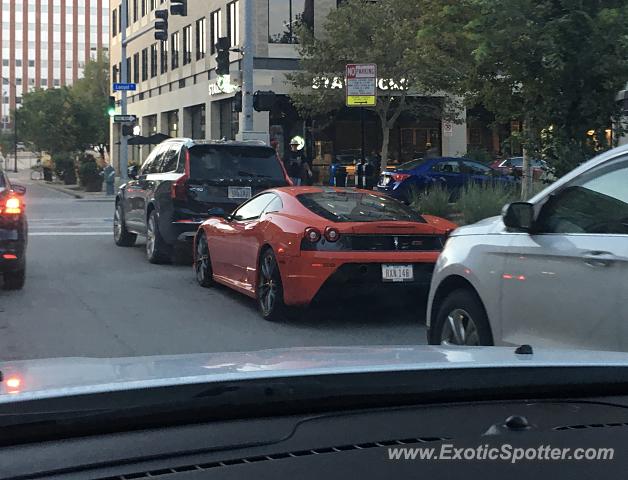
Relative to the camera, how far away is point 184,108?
171 feet

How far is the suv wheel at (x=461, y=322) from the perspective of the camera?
5852 mm

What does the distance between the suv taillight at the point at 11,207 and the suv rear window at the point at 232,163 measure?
307 cm

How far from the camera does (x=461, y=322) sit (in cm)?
615

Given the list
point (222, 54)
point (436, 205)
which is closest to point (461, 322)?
point (436, 205)

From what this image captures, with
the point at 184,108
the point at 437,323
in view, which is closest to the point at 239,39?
the point at 184,108

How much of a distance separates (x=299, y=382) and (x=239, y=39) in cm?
4110

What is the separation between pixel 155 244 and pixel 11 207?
11.1ft

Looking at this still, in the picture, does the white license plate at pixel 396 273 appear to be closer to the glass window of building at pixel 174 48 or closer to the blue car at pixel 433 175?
the blue car at pixel 433 175

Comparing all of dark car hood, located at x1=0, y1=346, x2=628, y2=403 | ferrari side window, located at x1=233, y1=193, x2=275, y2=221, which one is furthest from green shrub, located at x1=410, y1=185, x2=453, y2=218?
dark car hood, located at x1=0, y1=346, x2=628, y2=403

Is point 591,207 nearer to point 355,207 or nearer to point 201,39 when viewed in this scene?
point 355,207

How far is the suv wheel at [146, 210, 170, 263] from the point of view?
556 inches

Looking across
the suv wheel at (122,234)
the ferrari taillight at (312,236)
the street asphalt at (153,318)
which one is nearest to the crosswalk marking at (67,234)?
the suv wheel at (122,234)

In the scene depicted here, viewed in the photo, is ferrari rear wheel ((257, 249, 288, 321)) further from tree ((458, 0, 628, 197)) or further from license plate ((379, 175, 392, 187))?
license plate ((379, 175, 392, 187))

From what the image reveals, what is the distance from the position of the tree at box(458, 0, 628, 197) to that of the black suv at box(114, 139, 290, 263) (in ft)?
15.6
